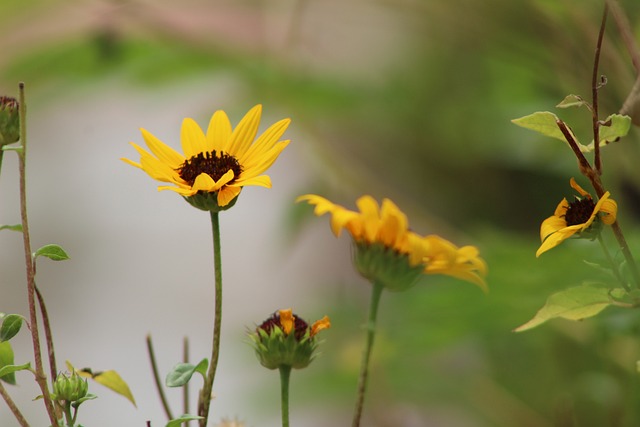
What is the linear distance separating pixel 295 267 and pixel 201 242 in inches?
4.8

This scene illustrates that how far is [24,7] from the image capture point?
1.80 ft

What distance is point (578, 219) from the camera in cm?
16

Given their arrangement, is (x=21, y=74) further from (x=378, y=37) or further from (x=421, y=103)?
(x=378, y=37)

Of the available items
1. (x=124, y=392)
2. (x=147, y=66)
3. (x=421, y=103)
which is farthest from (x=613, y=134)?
(x=421, y=103)

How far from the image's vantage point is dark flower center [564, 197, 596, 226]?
0.16 metres

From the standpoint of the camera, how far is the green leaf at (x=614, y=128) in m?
0.16

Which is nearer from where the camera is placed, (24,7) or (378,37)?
(24,7)

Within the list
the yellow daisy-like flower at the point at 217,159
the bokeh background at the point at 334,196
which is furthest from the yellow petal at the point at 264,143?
the bokeh background at the point at 334,196

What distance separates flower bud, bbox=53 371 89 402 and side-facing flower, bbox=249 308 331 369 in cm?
4

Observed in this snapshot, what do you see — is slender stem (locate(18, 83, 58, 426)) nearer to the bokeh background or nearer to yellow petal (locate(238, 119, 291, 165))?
yellow petal (locate(238, 119, 291, 165))

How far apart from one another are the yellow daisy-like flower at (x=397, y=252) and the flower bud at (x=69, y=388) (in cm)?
6

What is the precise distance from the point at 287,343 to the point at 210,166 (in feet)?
0.13

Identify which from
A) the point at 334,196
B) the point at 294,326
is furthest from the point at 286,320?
the point at 334,196

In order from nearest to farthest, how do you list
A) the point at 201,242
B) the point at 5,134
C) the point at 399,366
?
the point at 5,134, the point at 399,366, the point at 201,242
